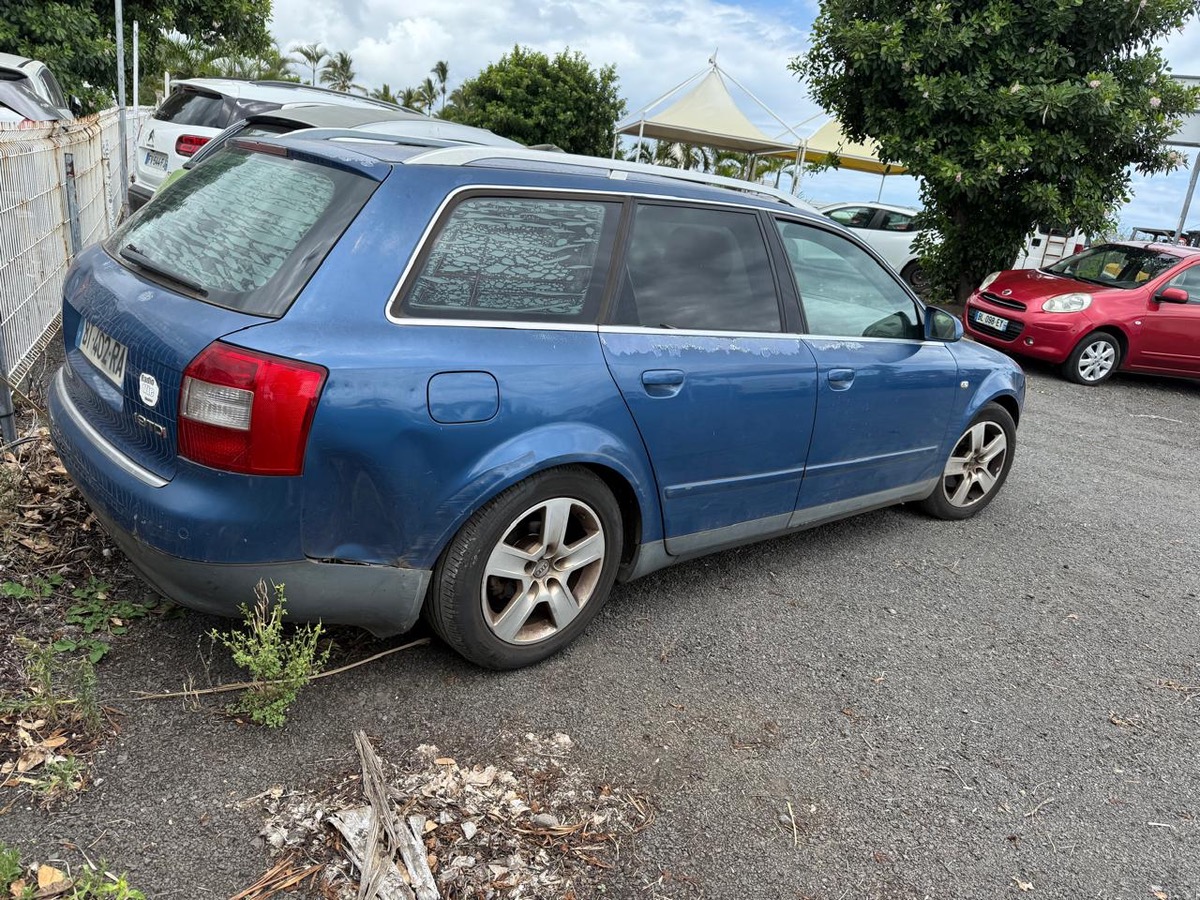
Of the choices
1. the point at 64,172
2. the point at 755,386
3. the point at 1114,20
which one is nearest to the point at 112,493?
the point at 755,386

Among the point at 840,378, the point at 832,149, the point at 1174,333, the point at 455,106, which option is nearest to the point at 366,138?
the point at 840,378

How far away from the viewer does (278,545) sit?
2473 millimetres

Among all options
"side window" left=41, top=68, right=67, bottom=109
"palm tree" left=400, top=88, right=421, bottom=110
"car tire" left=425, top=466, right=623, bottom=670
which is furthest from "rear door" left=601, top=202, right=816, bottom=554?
"palm tree" left=400, top=88, right=421, bottom=110

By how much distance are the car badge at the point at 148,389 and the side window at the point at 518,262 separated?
712mm

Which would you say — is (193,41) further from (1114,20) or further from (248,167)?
(248,167)

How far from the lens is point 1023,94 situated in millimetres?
10500

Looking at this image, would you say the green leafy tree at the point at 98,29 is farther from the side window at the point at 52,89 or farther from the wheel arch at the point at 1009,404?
the wheel arch at the point at 1009,404

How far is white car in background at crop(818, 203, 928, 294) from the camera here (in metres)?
15.2

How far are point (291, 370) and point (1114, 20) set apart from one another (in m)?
11.5

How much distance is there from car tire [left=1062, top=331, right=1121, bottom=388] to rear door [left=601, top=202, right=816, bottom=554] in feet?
24.2

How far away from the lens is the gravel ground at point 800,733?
2361 mm

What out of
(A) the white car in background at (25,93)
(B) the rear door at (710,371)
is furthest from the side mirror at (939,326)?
(A) the white car in background at (25,93)

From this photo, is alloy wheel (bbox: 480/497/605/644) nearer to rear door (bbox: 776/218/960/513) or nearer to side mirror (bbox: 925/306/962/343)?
rear door (bbox: 776/218/960/513)

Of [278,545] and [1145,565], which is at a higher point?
[278,545]
